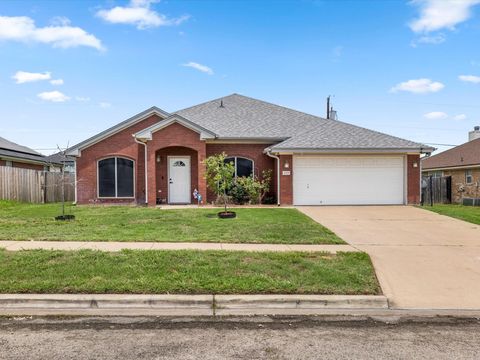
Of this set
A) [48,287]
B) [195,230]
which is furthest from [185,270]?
[195,230]

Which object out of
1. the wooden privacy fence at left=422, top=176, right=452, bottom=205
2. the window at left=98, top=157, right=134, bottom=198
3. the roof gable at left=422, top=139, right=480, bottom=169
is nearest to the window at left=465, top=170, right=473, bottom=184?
the roof gable at left=422, top=139, right=480, bottom=169

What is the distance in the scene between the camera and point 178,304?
525cm

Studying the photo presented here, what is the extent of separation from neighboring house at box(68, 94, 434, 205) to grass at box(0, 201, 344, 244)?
402cm

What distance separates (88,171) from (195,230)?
1036 cm

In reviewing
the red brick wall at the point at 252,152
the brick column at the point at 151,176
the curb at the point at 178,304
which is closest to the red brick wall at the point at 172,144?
the brick column at the point at 151,176

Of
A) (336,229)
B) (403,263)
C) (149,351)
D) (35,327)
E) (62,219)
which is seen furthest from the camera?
(62,219)

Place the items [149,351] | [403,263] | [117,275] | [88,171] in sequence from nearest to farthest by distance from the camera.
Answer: [149,351]
[117,275]
[403,263]
[88,171]

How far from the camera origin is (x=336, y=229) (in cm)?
1102

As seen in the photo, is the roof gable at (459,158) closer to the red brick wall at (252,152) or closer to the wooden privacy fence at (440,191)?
the wooden privacy fence at (440,191)

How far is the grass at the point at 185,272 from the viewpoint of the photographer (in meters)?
5.59

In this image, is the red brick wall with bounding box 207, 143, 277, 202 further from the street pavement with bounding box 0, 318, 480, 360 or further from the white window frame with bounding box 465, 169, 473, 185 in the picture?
the white window frame with bounding box 465, 169, 473, 185

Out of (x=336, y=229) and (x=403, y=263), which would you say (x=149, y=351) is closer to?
(x=403, y=263)

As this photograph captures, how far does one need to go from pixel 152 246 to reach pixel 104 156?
11526mm

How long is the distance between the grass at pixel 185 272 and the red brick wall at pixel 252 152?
11.2 m
